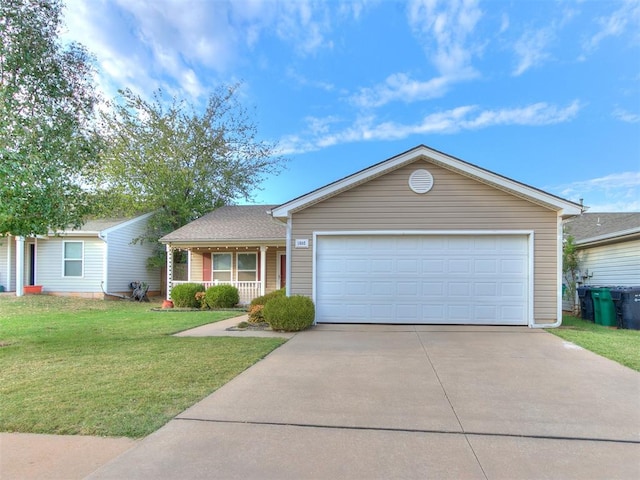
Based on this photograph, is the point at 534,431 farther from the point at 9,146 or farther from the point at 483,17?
the point at 483,17

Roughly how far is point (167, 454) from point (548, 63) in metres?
14.3

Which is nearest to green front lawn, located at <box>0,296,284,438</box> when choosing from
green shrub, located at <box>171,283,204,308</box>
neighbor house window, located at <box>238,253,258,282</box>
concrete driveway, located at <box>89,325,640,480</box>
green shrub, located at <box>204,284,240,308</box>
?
concrete driveway, located at <box>89,325,640,480</box>

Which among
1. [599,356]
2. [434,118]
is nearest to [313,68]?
[434,118]

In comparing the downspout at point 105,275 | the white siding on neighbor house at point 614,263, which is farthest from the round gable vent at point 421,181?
the downspout at point 105,275

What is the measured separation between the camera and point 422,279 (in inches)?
372

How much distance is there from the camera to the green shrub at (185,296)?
14117 millimetres

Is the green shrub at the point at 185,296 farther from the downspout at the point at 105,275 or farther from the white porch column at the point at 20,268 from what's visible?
the white porch column at the point at 20,268

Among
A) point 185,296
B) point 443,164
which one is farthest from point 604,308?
point 185,296

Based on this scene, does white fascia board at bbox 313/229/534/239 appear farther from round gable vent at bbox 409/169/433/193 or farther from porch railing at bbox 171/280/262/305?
porch railing at bbox 171/280/262/305

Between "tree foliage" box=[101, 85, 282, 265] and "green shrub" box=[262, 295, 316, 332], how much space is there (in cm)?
1266

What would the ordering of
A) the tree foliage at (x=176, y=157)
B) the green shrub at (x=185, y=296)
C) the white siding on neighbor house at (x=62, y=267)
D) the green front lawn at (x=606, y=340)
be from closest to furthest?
the green front lawn at (x=606, y=340)
the green shrub at (x=185, y=296)
the white siding on neighbor house at (x=62, y=267)
the tree foliage at (x=176, y=157)

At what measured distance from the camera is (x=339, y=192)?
967 cm

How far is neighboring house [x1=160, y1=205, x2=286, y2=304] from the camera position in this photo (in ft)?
48.0

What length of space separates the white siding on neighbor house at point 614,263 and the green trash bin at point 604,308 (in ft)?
2.77
